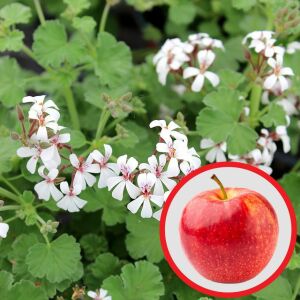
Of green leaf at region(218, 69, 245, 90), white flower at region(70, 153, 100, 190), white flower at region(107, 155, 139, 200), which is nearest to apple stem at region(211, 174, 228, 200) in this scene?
white flower at region(107, 155, 139, 200)

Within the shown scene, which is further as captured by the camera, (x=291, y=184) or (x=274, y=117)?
(x=291, y=184)

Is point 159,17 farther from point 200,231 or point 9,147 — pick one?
point 200,231

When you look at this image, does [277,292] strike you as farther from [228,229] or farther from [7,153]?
[7,153]

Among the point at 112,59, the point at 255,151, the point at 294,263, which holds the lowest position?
the point at 294,263

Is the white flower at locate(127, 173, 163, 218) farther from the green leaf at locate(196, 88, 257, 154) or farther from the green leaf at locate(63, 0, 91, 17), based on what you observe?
the green leaf at locate(63, 0, 91, 17)

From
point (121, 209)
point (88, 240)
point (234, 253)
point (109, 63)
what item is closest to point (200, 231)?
point (234, 253)

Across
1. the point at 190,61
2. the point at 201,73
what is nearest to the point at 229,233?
the point at 201,73
